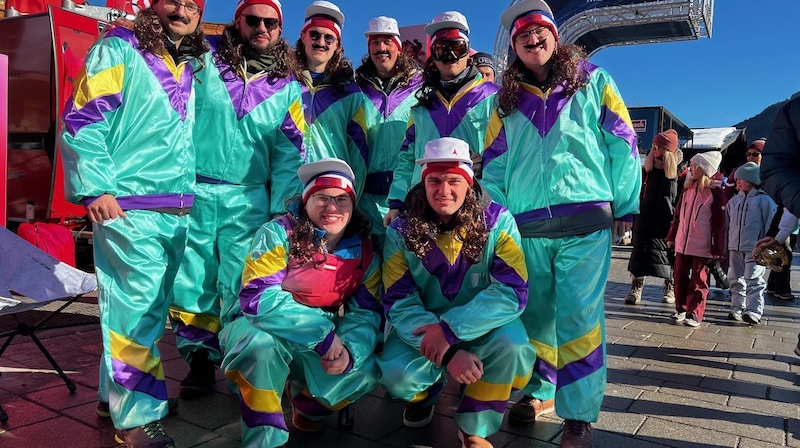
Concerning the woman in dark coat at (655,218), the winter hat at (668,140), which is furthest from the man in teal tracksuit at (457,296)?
the woman in dark coat at (655,218)

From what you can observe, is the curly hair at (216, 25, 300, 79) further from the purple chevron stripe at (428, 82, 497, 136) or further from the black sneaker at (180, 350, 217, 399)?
the black sneaker at (180, 350, 217, 399)

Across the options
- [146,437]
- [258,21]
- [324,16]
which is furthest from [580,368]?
[324,16]

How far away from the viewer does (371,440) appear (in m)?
2.68

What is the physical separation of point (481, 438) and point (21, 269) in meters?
2.66

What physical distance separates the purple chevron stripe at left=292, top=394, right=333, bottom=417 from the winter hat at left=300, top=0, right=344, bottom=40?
7.05 feet

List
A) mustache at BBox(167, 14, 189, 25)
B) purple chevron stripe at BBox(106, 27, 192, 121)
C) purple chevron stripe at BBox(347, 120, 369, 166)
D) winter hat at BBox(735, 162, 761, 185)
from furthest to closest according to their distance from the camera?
1. winter hat at BBox(735, 162, 761, 185)
2. purple chevron stripe at BBox(347, 120, 369, 166)
3. mustache at BBox(167, 14, 189, 25)
4. purple chevron stripe at BBox(106, 27, 192, 121)

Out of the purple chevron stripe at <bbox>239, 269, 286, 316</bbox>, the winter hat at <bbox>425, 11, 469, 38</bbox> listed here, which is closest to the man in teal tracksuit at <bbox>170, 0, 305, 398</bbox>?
the purple chevron stripe at <bbox>239, 269, 286, 316</bbox>

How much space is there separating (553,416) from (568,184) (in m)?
1.24

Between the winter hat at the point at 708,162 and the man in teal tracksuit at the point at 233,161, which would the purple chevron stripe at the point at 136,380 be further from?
the winter hat at the point at 708,162

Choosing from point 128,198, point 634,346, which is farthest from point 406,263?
point 634,346

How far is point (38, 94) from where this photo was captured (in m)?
5.67

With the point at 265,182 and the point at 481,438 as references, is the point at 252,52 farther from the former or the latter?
the point at 481,438

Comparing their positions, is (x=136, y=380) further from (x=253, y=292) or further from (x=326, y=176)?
(x=326, y=176)

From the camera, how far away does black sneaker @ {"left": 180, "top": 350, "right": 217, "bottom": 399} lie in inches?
123
